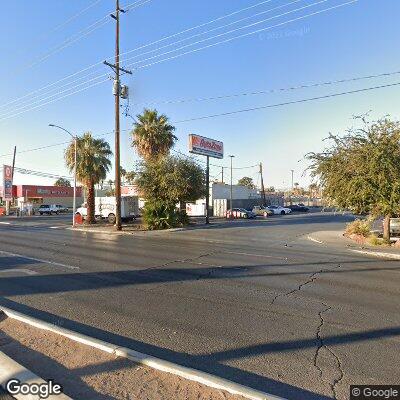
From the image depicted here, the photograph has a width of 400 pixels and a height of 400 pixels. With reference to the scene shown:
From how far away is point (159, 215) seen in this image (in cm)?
2930

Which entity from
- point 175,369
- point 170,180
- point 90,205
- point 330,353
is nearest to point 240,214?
point 90,205

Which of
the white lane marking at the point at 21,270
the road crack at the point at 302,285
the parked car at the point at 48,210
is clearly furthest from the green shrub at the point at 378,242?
the parked car at the point at 48,210

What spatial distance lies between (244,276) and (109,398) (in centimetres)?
658

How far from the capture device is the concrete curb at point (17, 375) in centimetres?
345

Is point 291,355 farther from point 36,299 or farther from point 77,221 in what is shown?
point 77,221

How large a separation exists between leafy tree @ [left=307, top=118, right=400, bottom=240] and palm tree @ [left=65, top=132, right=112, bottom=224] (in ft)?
72.5

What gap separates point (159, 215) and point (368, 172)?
16.7 m

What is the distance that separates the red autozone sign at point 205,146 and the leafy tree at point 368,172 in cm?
1726

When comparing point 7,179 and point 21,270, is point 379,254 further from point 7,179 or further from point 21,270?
point 7,179

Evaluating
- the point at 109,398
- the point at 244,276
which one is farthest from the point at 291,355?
the point at 244,276

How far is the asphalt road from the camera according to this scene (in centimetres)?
433

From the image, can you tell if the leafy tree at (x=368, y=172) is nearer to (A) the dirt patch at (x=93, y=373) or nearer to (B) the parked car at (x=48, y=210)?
(A) the dirt patch at (x=93, y=373)

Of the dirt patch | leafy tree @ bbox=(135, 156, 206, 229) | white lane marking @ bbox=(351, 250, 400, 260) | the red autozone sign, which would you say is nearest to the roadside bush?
leafy tree @ bbox=(135, 156, 206, 229)

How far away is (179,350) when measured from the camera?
482cm
